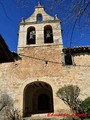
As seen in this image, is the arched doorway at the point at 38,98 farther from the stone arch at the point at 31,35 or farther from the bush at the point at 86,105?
the stone arch at the point at 31,35

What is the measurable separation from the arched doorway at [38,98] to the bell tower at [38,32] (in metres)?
3.53

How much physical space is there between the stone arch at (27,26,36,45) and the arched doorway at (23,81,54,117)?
4271 millimetres

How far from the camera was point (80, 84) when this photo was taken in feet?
46.9

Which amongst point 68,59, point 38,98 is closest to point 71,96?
point 68,59

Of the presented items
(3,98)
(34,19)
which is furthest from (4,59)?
(34,19)

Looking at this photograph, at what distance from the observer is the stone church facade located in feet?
47.2

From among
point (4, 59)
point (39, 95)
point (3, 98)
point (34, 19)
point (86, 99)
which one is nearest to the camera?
point (4, 59)

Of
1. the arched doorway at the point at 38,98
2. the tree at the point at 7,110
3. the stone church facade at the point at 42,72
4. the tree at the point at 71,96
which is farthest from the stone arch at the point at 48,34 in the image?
the tree at the point at 7,110

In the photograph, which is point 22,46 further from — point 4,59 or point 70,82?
point 4,59

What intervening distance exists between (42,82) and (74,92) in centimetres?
300

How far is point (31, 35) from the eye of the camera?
17.3 m

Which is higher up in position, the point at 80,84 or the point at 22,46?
the point at 22,46

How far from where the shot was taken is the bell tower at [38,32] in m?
16.9

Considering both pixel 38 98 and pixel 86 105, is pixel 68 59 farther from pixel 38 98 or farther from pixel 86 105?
pixel 86 105
